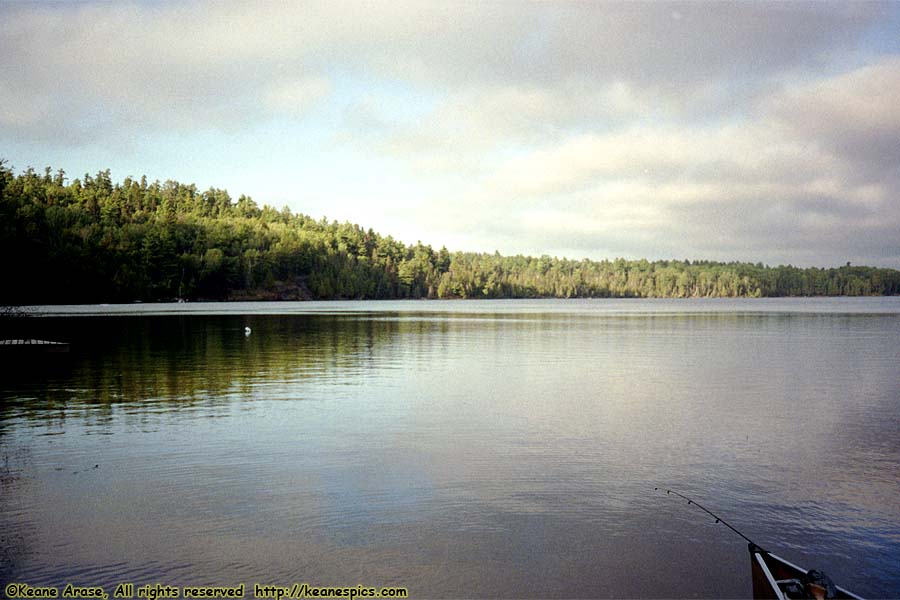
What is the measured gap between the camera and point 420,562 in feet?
36.3

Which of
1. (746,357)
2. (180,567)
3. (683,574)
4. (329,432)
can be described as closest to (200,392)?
(329,432)

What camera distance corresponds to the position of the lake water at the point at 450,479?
1088 cm

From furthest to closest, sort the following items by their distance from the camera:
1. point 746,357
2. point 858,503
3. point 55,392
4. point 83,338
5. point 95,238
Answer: point 95,238 < point 83,338 < point 746,357 < point 55,392 < point 858,503

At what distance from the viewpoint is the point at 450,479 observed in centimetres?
1560

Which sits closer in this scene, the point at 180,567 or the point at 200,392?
the point at 180,567

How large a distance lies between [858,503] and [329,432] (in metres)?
13.2

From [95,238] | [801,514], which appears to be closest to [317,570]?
[801,514]

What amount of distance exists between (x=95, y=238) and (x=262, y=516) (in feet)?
638

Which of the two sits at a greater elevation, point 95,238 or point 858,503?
point 95,238

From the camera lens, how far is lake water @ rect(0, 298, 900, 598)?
1088 cm

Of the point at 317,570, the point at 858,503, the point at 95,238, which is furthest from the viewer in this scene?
the point at 95,238

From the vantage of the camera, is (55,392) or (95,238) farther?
(95,238)

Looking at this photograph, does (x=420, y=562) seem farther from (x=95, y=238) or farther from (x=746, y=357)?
(x=95, y=238)

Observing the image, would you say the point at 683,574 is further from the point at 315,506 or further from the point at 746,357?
the point at 746,357
